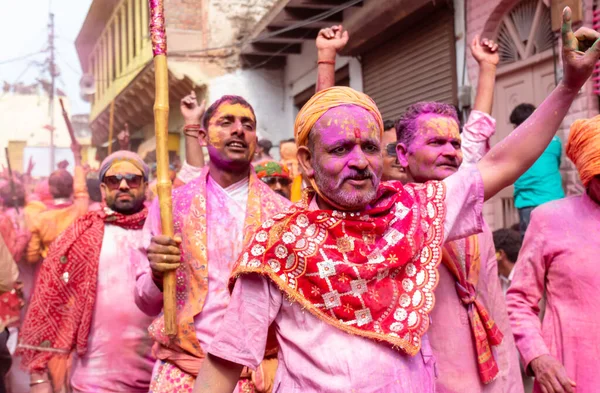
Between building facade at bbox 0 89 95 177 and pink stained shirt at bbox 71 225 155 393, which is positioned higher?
building facade at bbox 0 89 95 177

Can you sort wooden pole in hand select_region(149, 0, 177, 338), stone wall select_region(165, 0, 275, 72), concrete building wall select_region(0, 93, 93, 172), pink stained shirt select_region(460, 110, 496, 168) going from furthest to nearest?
stone wall select_region(165, 0, 275, 72) → concrete building wall select_region(0, 93, 93, 172) → pink stained shirt select_region(460, 110, 496, 168) → wooden pole in hand select_region(149, 0, 177, 338)

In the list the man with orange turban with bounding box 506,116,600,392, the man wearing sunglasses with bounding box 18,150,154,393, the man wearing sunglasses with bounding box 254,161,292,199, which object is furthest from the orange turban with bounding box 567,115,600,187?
the man wearing sunglasses with bounding box 254,161,292,199

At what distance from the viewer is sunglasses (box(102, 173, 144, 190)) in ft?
14.2

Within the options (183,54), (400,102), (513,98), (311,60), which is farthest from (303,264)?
(311,60)

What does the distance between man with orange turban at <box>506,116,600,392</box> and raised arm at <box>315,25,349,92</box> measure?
3.86 feet

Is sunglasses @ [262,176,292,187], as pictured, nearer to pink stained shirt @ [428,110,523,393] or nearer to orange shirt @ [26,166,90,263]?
orange shirt @ [26,166,90,263]

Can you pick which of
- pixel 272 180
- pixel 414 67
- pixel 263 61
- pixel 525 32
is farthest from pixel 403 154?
pixel 263 61

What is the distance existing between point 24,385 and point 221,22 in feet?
28.7

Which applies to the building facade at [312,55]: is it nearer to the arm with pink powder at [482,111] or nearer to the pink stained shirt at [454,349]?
the arm with pink powder at [482,111]

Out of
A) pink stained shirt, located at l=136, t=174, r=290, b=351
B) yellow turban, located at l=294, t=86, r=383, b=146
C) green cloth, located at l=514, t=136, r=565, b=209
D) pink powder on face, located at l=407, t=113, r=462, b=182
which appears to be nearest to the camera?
yellow turban, located at l=294, t=86, r=383, b=146

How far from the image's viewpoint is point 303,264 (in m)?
2.10

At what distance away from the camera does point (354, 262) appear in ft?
6.82

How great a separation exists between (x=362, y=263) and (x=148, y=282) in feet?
4.35

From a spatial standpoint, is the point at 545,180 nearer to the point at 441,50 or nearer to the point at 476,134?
the point at 476,134
